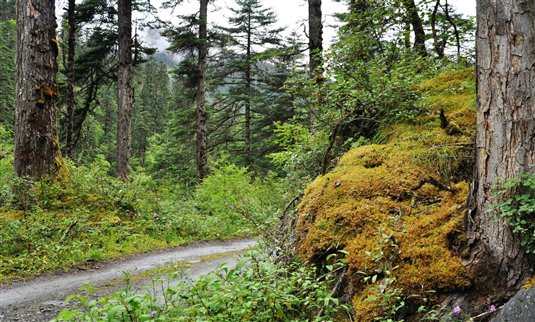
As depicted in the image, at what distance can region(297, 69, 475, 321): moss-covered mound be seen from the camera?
9.39ft

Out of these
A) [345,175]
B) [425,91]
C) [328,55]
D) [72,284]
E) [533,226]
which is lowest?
[72,284]

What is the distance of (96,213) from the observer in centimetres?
959

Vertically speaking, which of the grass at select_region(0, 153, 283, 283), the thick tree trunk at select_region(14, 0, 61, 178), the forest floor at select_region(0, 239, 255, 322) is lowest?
the forest floor at select_region(0, 239, 255, 322)

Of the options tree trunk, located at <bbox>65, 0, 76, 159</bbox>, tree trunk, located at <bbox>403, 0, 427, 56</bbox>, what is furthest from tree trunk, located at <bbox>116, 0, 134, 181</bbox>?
tree trunk, located at <bbox>403, 0, 427, 56</bbox>

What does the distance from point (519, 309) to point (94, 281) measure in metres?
5.84

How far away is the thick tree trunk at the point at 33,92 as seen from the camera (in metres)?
9.59

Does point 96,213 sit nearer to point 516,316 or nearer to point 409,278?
point 409,278

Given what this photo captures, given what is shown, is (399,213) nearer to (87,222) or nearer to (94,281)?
(94,281)

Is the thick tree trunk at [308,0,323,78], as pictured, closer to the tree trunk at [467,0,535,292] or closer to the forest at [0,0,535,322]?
the forest at [0,0,535,322]

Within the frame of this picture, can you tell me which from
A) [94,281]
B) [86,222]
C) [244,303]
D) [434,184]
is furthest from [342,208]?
[86,222]

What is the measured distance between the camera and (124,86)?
1538 cm

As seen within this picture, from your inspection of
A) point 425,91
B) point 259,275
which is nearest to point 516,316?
point 259,275

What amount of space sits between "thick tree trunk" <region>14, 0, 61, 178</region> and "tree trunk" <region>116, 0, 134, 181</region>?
17.7 ft

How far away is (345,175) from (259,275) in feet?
4.95
